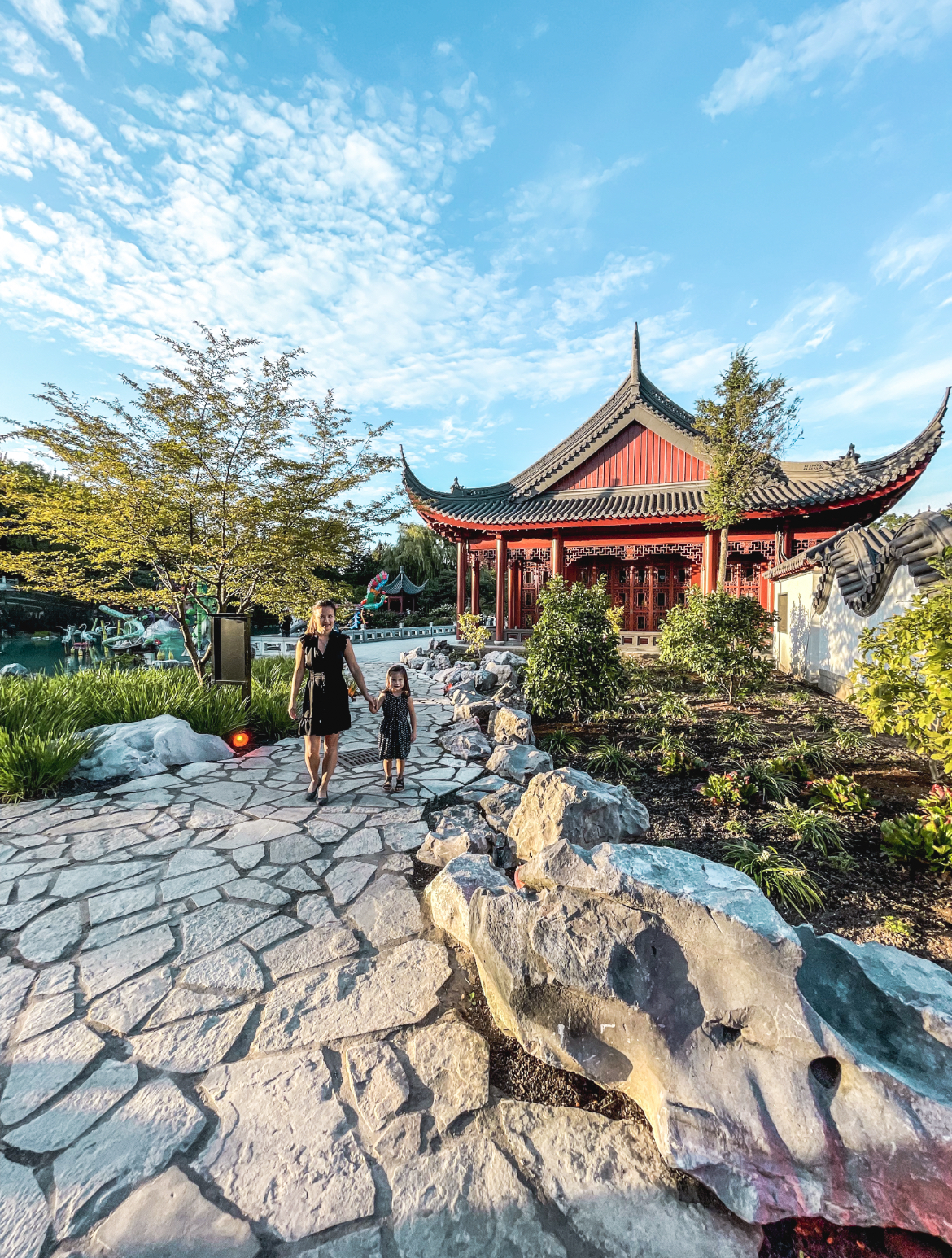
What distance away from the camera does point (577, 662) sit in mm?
5504

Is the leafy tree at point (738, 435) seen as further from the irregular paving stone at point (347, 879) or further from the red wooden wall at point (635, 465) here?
the irregular paving stone at point (347, 879)

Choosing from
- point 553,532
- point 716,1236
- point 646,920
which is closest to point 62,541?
point 646,920

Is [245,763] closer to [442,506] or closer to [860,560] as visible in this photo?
[860,560]

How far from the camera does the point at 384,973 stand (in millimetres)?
2148

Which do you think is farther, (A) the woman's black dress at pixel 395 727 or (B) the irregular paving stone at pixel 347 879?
(A) the woman's black dress at pixel 395 727

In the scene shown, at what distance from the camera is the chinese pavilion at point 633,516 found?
37.7 feet

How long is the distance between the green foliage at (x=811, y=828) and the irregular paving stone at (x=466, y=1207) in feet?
8.00

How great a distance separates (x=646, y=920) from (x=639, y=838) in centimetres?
168

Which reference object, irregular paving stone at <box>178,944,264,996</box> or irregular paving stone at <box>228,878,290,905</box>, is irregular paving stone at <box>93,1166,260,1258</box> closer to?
irregular paving stone at <box>178,944,264,996</box>

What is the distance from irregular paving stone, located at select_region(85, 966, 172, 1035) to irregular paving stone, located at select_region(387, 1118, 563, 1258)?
1.22m

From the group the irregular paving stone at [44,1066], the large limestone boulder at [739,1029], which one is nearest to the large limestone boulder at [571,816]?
the large limestone boulder at [739,1029]

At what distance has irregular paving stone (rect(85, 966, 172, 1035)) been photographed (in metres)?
1.90

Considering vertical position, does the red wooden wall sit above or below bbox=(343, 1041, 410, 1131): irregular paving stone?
above

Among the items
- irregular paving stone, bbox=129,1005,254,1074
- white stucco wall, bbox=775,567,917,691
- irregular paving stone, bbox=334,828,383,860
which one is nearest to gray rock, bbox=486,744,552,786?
irregular paving stone, bbox=334,828,383,860
